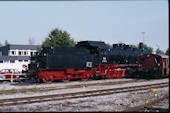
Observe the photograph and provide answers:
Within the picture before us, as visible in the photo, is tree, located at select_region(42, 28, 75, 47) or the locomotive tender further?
tree, located at select_region(42, 28, 75, 47)

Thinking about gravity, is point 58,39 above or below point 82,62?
above

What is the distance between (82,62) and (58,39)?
27.5 meters

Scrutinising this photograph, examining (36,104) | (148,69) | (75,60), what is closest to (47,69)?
(75,60)

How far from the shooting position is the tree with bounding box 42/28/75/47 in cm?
5310

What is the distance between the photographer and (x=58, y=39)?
175ft

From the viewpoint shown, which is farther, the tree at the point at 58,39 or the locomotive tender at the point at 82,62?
the tree at the point at 58,39

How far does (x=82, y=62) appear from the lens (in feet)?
87.1

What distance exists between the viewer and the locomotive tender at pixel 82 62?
24.3m

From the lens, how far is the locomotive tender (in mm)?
24328

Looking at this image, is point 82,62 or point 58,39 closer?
point 82,62

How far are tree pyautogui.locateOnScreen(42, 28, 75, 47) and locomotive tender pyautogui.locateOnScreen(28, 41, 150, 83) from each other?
22.7m

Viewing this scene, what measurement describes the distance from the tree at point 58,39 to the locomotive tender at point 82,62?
896 inches

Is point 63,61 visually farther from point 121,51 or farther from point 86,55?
point 121,51

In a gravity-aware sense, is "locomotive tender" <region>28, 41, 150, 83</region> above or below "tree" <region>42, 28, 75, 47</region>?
below
